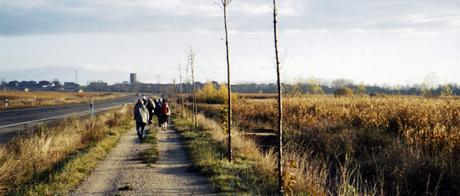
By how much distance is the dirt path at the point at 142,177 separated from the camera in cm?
1022

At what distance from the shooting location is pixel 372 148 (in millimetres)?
16750

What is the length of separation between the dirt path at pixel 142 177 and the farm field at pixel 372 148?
89.7 inches

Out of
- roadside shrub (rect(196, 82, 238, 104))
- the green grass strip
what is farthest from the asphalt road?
roadside shrub (rect(196, 82, 238, 104))

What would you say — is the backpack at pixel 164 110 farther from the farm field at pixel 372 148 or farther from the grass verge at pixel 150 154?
the grass verge at pixel 150 154

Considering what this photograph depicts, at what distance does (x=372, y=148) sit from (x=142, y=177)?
8.38 m

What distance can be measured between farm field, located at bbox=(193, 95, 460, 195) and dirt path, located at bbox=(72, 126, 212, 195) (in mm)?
2277

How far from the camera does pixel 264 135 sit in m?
25.1

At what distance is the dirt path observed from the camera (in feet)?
33.5

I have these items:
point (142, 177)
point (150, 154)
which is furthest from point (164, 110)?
point (142, 177)

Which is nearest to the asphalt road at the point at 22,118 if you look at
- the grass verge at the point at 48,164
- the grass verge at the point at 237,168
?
the grass verge at the point at 48,164

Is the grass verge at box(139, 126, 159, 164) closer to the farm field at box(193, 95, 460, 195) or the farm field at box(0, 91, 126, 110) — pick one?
the farm field at box(193, 95, 460, 195)

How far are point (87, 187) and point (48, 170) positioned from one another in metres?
2.52

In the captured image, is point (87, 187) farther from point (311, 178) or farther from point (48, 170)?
point (311, 178)

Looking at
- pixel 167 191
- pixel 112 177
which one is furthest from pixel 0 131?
pixel 167 191
